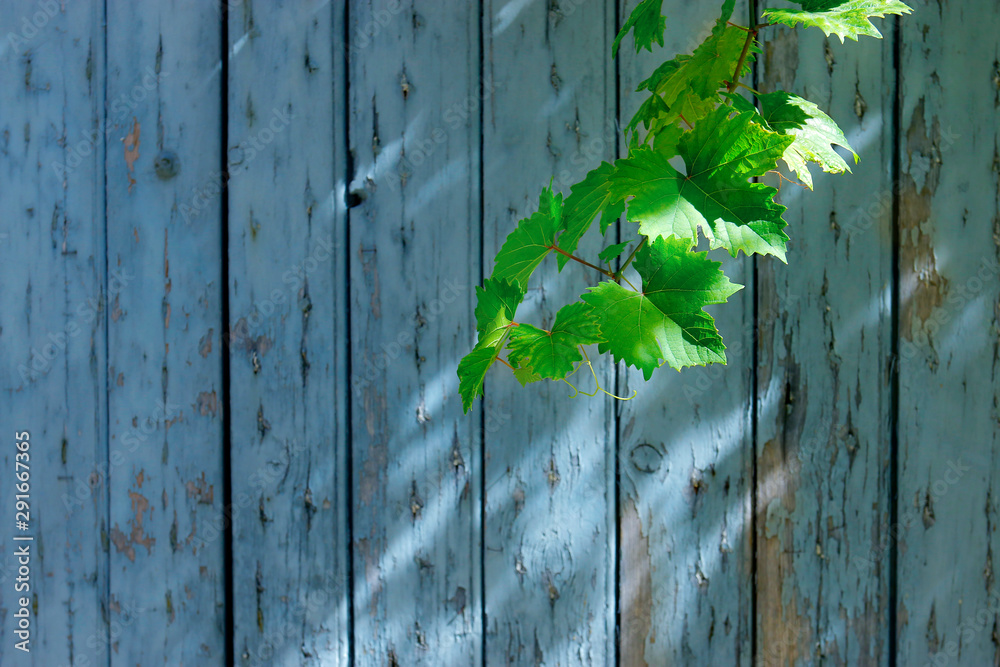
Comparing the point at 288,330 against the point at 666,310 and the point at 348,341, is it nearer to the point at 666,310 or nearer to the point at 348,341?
the point at 348,341

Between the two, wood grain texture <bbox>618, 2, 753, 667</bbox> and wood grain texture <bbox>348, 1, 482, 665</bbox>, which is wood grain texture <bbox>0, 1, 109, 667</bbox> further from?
wood grain texture <bbox>618, 2, 753, 667</bbox>

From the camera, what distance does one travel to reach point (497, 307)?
2.08 ft

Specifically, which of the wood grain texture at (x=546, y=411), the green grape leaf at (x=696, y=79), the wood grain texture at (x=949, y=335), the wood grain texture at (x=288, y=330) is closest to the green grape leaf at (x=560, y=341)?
the green grape leaf at (x=696, y=79)

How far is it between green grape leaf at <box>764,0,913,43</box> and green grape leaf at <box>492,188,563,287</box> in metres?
0.26

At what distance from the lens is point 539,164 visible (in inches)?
40.3

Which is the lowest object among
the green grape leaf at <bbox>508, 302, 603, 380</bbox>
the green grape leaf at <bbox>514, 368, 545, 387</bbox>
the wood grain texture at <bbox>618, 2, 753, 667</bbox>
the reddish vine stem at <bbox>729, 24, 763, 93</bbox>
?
the wood grain texture at <bbox>618, 2, 753, 667</bbox>

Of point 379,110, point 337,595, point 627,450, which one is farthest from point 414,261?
point 337,595

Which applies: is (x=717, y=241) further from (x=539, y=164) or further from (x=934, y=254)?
(x=934, y=254)

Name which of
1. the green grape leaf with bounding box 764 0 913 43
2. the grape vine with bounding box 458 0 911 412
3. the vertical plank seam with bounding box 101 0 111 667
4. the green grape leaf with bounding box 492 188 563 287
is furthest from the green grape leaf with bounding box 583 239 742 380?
the vertical plank seam with bounding box 101 0 111 667

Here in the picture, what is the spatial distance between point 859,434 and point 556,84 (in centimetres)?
80

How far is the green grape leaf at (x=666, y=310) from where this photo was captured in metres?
0.53

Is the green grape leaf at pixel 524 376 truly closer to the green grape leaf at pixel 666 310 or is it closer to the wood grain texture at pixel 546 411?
the green grape leaf at pixel 666 310

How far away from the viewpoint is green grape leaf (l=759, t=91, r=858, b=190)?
58 centimetres

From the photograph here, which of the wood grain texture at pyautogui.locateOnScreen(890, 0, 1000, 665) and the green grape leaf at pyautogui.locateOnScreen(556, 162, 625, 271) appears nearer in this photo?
the green grape leaf at pyautogui.locateOnScreen(556, 162, 625, 271)
